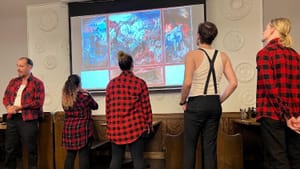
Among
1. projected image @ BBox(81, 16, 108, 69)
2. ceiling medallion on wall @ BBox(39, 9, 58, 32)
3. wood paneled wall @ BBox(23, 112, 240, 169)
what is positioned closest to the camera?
wood paneled wall @ BBox(23, 112, 240, 169)

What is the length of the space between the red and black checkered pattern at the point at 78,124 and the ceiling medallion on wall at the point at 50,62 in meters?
1.81

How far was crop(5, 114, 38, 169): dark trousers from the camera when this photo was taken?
11.9 feet

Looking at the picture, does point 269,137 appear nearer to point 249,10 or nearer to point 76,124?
point 76,124

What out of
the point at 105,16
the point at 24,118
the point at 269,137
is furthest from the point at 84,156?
the point at 105,16

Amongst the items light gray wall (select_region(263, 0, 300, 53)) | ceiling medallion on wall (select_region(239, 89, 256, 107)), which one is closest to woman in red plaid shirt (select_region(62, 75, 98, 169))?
ceiling medallion on wall (select_region(239, 89, 256, 107))

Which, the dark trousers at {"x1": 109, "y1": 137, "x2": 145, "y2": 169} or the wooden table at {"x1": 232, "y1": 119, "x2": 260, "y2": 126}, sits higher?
the wooden table at {"x1": 232, "y1": 119, "x2": 260, "y2": 126}

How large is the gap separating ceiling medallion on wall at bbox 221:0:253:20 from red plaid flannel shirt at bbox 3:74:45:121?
2491 millimetres

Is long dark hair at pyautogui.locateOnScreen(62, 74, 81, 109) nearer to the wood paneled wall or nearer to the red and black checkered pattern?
the red and black checkered pattern

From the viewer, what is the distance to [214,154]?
2502 mm

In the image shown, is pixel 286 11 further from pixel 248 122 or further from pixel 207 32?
pixel 207 32

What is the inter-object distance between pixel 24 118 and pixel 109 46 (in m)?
1.65

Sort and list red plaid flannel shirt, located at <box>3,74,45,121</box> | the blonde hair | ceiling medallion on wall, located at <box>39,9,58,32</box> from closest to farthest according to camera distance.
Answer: the blonde hair
red plaid flannel shirt, located at <box>3,74,45,121</box>
ceiling medallion on wall, located at <box>39,9,58,32</box>

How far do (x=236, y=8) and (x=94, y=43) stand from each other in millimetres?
1994

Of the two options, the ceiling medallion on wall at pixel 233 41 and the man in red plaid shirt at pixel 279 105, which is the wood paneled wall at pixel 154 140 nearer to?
the ceiling medallion on wall at pixel 233 41
